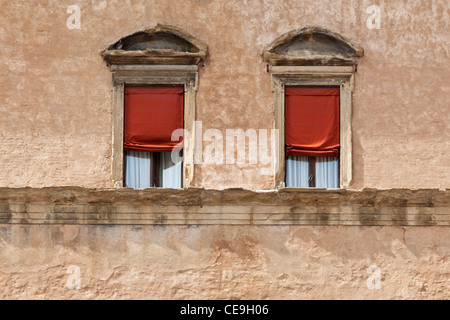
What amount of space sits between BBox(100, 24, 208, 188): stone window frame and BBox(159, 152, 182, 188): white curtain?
0.14 meters

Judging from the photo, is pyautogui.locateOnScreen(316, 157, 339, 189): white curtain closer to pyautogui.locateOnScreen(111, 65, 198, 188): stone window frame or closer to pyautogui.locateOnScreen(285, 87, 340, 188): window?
pyautogui.locateOnScreen(285, 87, 340, 188): window

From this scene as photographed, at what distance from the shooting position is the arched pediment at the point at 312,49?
46.6 feet

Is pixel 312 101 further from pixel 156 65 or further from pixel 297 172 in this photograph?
pixel 156 65

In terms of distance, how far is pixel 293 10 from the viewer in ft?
47.4

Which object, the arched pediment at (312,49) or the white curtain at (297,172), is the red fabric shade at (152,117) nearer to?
the arched pediment at (312,49)

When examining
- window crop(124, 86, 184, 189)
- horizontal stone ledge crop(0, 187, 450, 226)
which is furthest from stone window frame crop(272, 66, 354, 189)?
window crop(124, 86, 184, 189)

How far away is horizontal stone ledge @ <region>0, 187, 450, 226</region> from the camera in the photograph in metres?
13.7

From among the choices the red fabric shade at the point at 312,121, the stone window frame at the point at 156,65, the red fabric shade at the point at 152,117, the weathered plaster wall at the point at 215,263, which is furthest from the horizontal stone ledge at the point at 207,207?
the red fabric shade at the point at 152,117

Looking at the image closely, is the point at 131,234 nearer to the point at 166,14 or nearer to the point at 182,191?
the point at 182,191

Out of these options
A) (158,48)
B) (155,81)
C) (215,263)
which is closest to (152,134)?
(155,81)

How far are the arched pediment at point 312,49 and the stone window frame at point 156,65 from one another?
40.3 inches

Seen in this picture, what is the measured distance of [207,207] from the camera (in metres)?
13.8
